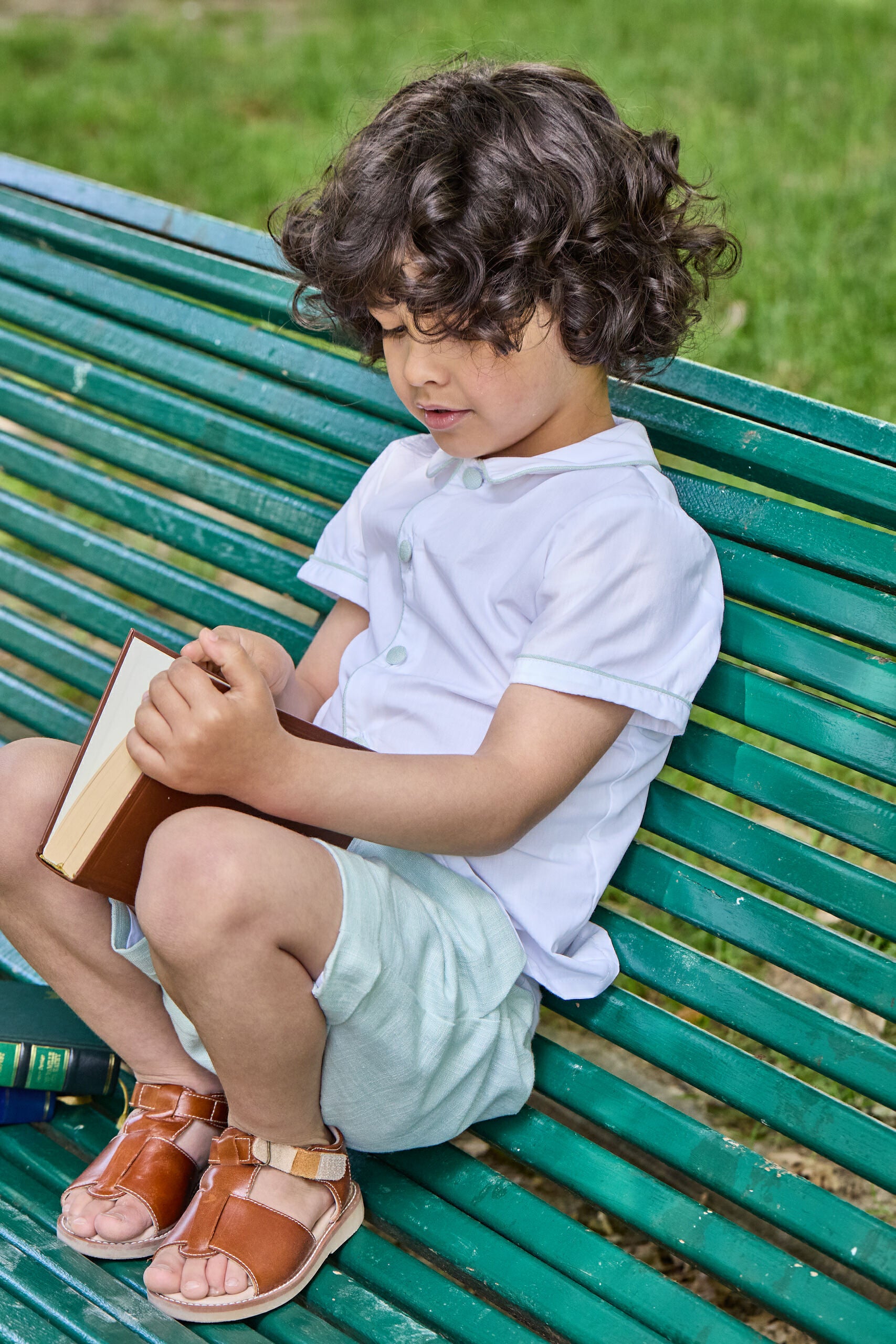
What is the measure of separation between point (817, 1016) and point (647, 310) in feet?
2.88

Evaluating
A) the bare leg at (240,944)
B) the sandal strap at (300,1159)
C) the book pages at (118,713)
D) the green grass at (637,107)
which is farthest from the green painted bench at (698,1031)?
the green grass at (637,107)

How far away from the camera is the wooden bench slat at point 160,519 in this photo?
6.97 feet

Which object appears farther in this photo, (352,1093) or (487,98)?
(487,98)

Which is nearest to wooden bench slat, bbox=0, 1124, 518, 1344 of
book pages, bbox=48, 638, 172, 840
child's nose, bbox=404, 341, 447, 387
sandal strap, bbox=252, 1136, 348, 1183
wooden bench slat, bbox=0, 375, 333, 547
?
sandal strap, bbox=252, 1136, 348, 1183

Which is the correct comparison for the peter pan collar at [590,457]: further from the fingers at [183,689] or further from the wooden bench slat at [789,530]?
the fingers at [183,689]

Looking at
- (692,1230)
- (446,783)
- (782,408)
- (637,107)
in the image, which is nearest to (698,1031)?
(692,1230)

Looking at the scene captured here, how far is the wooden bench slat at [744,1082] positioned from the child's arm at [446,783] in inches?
13.0

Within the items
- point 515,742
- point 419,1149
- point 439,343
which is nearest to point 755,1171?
point 419,1149

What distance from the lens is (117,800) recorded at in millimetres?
1510

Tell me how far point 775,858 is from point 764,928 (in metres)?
0.08

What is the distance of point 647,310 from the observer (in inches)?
67.2

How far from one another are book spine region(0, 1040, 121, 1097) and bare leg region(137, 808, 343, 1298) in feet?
1.16

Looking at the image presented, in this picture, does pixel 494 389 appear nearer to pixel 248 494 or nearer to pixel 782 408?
pixel 782 408

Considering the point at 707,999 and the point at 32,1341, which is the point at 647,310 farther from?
the point at 32,1341
